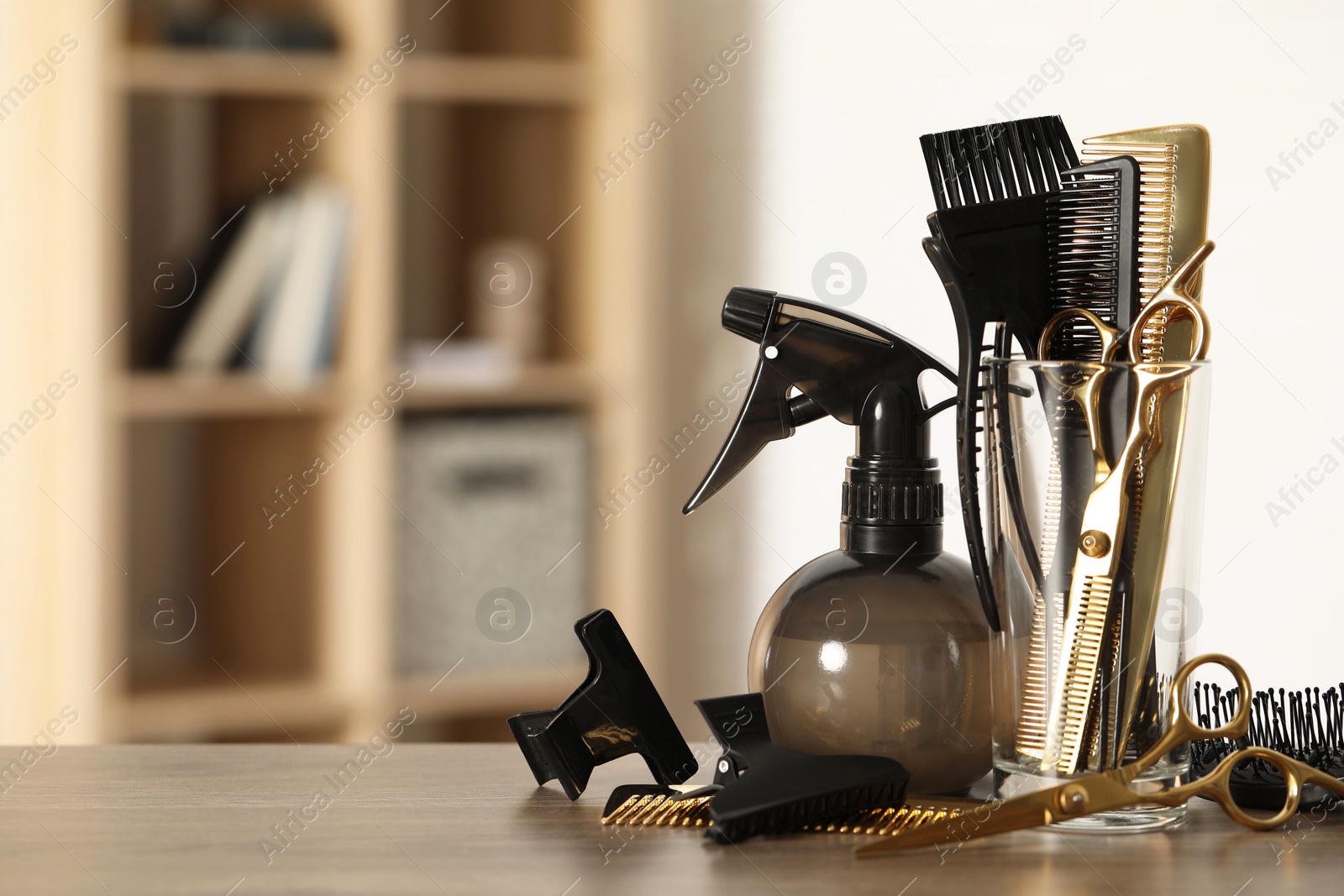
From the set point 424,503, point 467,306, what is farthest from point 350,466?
point 467,306

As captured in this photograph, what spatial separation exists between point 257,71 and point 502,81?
301mm

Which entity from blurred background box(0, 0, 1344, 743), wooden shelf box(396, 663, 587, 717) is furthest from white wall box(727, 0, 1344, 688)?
wooden shelf box(396, 663, 587, 717)

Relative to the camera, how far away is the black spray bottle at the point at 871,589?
0.52 m

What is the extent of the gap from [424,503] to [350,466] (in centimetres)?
11

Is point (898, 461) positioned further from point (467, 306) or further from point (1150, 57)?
point (467, 306)

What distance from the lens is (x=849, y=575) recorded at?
0.53 m

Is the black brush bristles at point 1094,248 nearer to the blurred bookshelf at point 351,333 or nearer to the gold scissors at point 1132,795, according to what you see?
the gold scissors at point 1132,795

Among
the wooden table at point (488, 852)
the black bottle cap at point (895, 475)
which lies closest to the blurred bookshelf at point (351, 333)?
the wooden table at point (488, 852)

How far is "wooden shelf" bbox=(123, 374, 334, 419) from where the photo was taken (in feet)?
4.83

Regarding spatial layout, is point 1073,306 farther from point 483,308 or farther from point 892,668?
point 483,308

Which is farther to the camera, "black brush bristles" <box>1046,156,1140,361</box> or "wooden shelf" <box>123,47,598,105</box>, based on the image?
"wooden shelf" <box>123,47,598,105</box>

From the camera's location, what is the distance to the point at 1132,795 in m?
0.47

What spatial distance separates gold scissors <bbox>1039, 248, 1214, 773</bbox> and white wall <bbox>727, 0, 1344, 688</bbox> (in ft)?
2.78

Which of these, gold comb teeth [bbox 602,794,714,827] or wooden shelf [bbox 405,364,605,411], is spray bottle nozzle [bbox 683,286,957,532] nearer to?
gold comb teeth [bbox 602,794,714,827]
